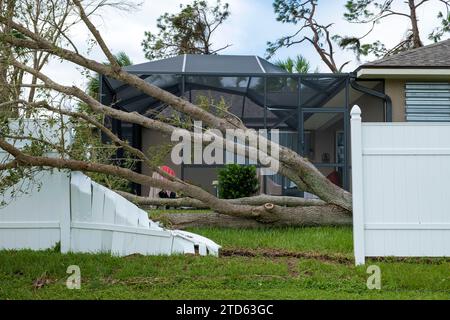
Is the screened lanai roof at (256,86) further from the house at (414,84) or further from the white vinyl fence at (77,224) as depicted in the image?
the white vinyl fence at (77,224)

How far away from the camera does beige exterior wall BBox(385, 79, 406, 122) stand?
45.1 feet

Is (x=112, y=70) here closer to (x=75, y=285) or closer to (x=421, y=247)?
(x=75, y=285)

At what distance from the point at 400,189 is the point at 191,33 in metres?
21.0

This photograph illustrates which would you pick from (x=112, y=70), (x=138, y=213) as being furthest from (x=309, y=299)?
(x=112, y=70)

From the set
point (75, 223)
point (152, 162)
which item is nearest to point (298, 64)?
point (152, 162)

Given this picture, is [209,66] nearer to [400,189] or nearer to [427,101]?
[427,101]

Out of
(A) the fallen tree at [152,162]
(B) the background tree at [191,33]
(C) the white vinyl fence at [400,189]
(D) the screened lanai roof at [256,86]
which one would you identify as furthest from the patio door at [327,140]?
(B) the background tree at [191,33]

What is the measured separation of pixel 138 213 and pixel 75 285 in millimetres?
1806

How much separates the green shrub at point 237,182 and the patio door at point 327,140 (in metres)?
2.02

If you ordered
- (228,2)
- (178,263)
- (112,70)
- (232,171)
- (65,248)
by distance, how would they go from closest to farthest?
1. (178,263)
2. (65,248)
3. (112,70)
4. (232,171)
5. (228,2)

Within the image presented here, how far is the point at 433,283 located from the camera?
551 cm

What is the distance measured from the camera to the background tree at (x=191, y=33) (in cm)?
2614

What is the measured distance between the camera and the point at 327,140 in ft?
51.0

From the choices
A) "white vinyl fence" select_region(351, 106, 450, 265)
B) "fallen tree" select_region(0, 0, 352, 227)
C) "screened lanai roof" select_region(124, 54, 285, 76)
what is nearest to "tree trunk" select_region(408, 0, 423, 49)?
"screened lanai roof" select_region(124, 54, 285, 76)
